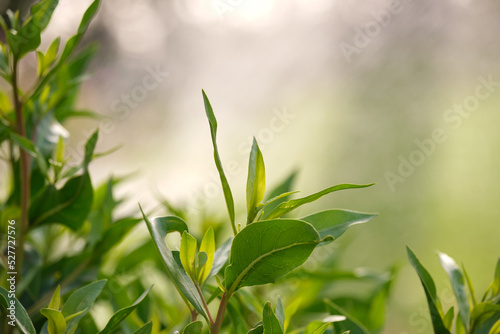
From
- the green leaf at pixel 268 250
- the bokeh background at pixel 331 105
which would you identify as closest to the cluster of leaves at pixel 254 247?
the green leaf at pixel 268 250

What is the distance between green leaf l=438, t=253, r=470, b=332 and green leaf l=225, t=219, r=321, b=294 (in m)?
0.17

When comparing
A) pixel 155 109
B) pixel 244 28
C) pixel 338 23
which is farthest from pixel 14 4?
pixel 338 23

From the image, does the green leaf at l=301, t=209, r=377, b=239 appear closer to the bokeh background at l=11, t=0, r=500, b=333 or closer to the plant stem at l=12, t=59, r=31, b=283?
the plant stem at l=12, t=59, r=31, b=283

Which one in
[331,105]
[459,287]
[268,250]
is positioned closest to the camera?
[268,250]

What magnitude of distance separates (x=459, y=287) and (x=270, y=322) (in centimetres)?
18

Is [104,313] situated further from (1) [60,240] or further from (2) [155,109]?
(2) [155,109]

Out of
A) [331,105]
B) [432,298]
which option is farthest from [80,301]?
[331,105]

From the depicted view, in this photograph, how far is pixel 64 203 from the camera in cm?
45

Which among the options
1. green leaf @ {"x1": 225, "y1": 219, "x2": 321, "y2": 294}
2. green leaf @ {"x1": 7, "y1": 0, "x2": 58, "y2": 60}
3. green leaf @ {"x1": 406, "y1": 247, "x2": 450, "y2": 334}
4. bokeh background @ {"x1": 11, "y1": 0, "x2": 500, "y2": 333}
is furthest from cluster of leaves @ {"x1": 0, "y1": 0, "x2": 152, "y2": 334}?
bokeh background @ {"x1": 11, "y1": 0, "x2": 500, "y2": 333}

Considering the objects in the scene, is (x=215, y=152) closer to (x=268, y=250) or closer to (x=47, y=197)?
(x=268, y=250)

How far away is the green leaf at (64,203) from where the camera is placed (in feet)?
1.43

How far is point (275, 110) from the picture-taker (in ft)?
9.14

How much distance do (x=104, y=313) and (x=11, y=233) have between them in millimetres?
468

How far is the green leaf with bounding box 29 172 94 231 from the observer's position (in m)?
0.44
